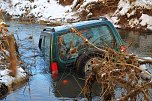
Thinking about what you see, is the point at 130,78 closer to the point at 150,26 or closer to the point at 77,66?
the point at 77,66

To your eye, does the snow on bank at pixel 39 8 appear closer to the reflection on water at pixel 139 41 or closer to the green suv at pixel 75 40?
the reflection on water at pixel 139 41

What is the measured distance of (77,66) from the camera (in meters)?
9.45

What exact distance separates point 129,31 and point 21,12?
1457 centimetres

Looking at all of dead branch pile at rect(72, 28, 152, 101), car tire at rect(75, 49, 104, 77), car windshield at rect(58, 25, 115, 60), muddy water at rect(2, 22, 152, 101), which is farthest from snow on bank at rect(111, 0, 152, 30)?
dead branch pile at rect(72, 28, 152, 101)

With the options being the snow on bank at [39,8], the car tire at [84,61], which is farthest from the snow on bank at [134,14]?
the car tire at [84,61]

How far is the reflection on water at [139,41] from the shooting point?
1405cm

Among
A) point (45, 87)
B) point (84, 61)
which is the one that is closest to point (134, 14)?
point (84, 61)

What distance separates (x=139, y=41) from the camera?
17469 millimetres

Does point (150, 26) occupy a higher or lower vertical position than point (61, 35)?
lower

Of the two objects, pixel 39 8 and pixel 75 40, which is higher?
pixel 75 40

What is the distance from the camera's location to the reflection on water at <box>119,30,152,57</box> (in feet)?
46.1

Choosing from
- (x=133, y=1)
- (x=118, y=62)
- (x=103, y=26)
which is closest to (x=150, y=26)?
(x=133, y=1)

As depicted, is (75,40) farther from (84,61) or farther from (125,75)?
(125,75)

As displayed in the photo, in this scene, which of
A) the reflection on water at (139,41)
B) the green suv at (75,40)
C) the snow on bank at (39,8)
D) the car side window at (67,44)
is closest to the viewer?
the car side window at (67,44)
